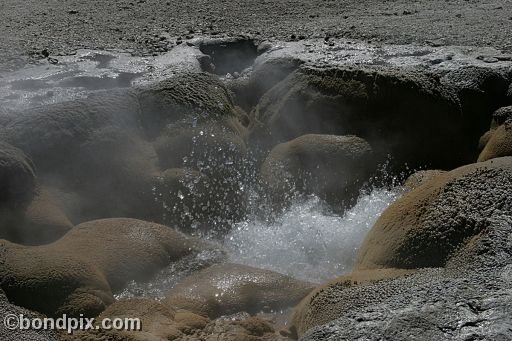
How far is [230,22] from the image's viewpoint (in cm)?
546

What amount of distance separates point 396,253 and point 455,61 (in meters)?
2.23

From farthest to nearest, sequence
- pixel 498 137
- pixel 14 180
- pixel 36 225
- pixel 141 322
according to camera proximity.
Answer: pixel 498 137 → pixel 14 180 → pixel 36 225 → pixel 141 322

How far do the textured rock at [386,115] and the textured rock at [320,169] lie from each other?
159 mm

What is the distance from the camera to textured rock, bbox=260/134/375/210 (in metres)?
3.97

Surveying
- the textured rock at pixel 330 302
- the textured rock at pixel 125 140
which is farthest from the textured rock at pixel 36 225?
the textured rock at pixel 330 302

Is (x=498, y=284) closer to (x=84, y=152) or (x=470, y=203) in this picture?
(x=470, y=203)

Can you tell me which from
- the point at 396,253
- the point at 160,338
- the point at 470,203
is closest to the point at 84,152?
the point at 160,338

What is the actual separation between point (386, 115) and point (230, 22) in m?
1.83

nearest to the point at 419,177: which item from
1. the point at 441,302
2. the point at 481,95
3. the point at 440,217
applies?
the point at 481,95

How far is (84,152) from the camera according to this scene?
148 inches

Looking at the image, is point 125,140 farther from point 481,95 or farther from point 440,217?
point 481,95

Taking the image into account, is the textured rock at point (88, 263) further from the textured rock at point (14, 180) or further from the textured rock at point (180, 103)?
the textured rock at point (180, 103)

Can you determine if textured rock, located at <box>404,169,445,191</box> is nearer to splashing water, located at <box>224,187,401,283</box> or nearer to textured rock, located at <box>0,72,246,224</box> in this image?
splashing water, located at <box>224,187,401,283</box>

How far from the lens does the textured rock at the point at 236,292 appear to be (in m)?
2.84
